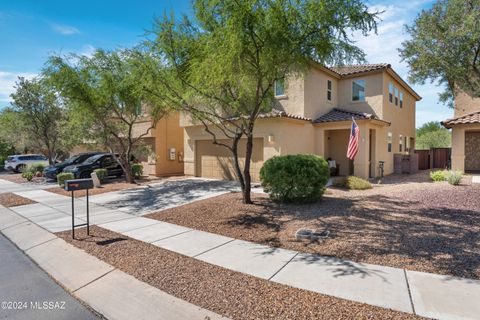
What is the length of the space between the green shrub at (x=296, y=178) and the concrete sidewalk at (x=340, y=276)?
3320mm

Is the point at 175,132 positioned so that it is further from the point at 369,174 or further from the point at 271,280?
the point at 271,280

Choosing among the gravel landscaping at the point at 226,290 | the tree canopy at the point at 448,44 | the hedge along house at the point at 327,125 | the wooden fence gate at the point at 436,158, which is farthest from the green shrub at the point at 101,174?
the wooden fence gate at the point at 436,158

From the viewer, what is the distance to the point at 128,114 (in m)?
15.3

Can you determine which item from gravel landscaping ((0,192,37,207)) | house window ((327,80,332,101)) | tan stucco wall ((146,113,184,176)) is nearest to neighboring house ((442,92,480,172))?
house window ((327,80,332,101))

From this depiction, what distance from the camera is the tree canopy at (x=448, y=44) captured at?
363 inches

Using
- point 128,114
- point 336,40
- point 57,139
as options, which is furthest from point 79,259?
point 57,139

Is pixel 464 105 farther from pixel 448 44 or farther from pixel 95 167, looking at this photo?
pixel 95 167

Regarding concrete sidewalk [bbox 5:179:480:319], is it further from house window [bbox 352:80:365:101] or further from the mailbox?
house window [bbox 352:80:365:101]

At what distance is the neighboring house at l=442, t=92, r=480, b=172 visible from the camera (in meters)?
15.4

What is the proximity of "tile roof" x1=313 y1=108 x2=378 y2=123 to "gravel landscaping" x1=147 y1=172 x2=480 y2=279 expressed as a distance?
500 centimetres

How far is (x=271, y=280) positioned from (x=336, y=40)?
6334 mm

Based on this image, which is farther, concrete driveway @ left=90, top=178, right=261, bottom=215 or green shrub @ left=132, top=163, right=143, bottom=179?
green shrub @ left=132, top=163, right=143, bottom=179

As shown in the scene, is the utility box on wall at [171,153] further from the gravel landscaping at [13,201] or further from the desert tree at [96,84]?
the gravel landscaping at [13,201]

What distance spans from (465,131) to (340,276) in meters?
19.7
